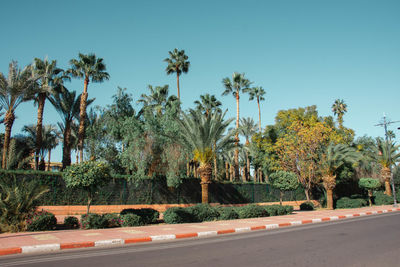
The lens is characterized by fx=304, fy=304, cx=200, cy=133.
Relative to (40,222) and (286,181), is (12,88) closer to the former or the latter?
(40,222)

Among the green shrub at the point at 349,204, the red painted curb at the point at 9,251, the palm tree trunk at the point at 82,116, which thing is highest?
the palm tree trunk at the point at 82,116

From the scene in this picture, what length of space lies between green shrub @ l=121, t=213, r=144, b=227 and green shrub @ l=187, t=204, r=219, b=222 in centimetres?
300

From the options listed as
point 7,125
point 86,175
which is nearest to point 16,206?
point 86,175

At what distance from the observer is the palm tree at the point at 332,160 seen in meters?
27.9

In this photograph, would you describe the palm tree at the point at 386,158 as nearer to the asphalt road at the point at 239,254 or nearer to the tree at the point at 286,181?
the tree at the point at 286,181

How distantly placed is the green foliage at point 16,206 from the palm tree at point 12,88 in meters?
14.0

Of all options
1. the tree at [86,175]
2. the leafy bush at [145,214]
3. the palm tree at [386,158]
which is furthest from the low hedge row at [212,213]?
the palm tree at [386,158]

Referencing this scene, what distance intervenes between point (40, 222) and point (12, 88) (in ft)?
52.8

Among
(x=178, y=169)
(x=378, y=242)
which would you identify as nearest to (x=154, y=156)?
(x=178, y=169)

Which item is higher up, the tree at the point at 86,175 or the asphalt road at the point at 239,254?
the tree at the point at 86,175

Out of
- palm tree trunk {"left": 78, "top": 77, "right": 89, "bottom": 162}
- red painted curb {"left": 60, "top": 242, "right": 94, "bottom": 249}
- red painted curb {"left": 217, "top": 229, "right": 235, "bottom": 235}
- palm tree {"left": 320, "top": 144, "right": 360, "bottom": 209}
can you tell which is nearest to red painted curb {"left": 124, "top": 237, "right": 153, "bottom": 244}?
red painted curb {"left": 60, "top": 242, "right": 94, "bottom": 249}

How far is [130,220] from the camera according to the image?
13680mm

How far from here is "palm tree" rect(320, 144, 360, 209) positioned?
2788 centimetres

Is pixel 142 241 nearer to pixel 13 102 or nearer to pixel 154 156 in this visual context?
pixel 154 156
